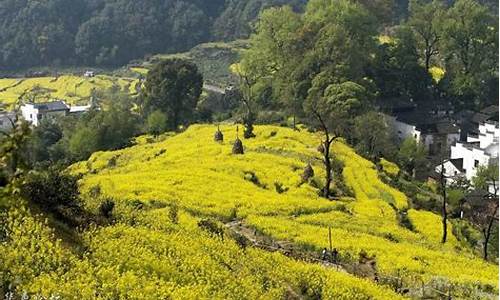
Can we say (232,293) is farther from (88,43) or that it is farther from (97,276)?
(88,43)

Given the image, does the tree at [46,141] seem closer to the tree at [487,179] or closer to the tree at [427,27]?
the tree at [487,179]

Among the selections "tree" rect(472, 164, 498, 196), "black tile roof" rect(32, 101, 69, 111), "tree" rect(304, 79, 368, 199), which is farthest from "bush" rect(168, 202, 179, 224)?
"black tile roof" rect(32, 101, 69, 111)

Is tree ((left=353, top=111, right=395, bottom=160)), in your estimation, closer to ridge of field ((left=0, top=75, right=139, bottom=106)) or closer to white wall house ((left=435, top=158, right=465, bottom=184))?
white wall house ((left=435, top=158, right=465, bottom=184))

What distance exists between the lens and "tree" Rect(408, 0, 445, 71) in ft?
185

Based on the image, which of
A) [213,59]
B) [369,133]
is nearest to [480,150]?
[369,133]

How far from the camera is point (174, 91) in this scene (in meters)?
46.0

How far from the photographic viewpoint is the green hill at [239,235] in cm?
1220

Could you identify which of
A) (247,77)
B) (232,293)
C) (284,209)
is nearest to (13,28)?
(247,77)

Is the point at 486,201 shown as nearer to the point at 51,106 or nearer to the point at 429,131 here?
the point at 429,131

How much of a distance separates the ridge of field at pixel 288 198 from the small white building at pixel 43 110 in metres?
24.4

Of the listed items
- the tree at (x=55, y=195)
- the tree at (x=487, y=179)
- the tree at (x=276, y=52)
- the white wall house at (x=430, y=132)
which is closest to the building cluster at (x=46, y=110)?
the tree at (x=276, y=52)

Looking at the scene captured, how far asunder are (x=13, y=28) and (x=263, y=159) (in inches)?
2460

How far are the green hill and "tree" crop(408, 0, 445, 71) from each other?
23616 millimetres

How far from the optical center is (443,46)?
55.9m
